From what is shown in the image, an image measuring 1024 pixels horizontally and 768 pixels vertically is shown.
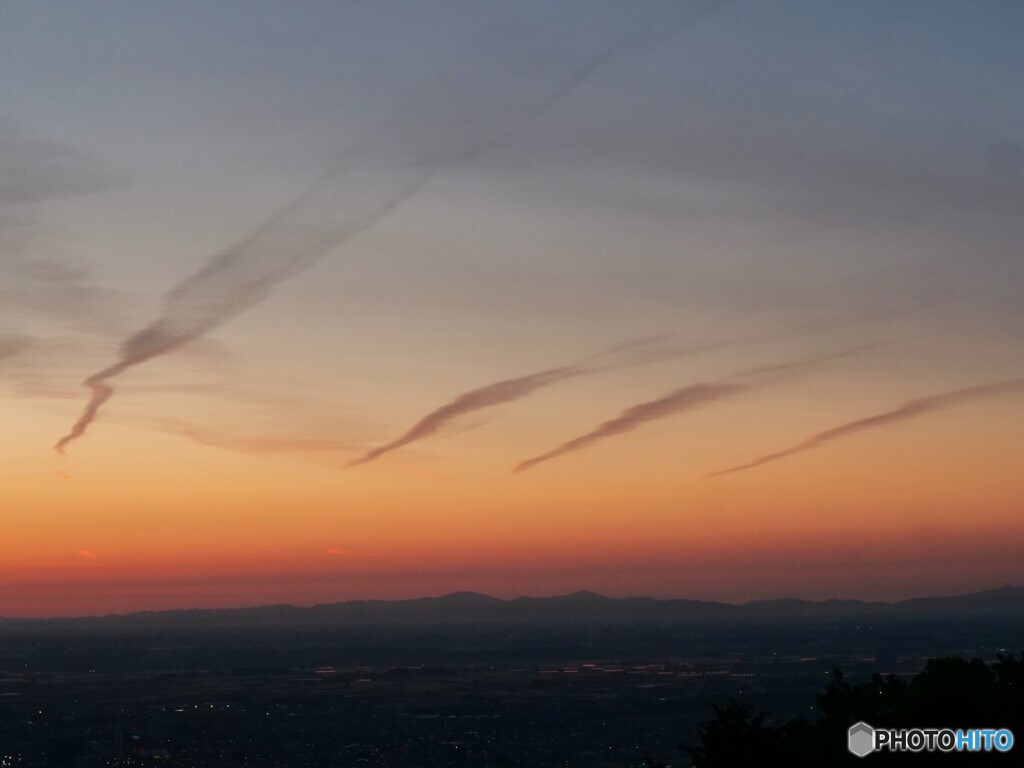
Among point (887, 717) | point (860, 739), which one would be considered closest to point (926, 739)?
point (860, 739)

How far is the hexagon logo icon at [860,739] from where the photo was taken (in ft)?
112

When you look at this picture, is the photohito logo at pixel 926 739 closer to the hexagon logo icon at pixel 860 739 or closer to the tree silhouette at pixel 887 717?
the hexagon logo icon at pixel 860 739

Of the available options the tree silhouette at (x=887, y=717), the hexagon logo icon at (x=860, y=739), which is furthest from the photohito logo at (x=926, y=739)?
the tree silhouette at (x=887, y=717)

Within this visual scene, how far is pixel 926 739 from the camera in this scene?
109ft

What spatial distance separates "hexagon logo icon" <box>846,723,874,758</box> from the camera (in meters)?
34.0

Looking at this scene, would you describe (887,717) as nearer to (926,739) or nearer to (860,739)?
(860,739)

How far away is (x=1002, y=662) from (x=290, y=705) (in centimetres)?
15567

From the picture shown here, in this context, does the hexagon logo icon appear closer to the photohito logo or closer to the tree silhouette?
the photohito logo

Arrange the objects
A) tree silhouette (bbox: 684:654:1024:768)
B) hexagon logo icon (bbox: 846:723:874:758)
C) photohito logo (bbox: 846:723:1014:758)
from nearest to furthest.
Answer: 1. photohito logo (bbox: 846:723:1014:758)
2. tree silhouette (bbox: 684:654:1024:768)
3. hexagon logo icon (bbox: 846:723:874:758)

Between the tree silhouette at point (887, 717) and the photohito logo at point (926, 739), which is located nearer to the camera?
the photohito logo at point (926, 739)

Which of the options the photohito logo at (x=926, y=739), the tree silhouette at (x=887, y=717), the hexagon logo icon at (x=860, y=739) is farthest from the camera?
the hexagon logo icon at (x=860, y=739)

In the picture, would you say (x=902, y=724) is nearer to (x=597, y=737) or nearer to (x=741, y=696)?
(x=597, y=737)

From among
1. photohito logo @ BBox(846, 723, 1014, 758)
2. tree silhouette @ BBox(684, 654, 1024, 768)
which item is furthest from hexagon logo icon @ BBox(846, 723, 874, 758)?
tree silhouette @ BBox(684, 654, 1024, 768)

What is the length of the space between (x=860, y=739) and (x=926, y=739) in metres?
1.97
